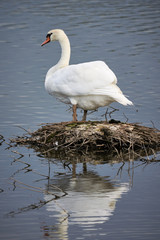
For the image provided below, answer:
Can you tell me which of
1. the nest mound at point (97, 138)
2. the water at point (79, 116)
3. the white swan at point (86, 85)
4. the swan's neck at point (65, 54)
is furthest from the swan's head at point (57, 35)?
the nest mound at point (97, 138)

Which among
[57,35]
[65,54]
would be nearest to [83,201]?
[65,54]

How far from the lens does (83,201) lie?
8422 mm

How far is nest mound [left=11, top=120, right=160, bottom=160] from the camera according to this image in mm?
10953

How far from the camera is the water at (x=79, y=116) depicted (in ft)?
25.3

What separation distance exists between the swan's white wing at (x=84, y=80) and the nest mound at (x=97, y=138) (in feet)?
2.32

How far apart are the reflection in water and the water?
0.01 metres

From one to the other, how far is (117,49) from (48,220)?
46.5 ft

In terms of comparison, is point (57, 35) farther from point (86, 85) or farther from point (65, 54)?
point (86, 85)

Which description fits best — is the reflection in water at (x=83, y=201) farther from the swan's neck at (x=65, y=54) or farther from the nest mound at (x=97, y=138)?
the swan's neck at (x=65, y=54)

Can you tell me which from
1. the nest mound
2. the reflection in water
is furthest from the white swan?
the reflection in water

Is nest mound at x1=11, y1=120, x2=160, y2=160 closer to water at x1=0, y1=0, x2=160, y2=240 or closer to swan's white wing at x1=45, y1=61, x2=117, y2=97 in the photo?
water at x1=0, y1=0, x2=160, y2=240

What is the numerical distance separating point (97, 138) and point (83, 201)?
2.69m

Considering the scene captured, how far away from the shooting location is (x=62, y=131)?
1115 centimetres

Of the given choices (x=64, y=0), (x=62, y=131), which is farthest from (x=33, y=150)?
(x=64, y=0)
